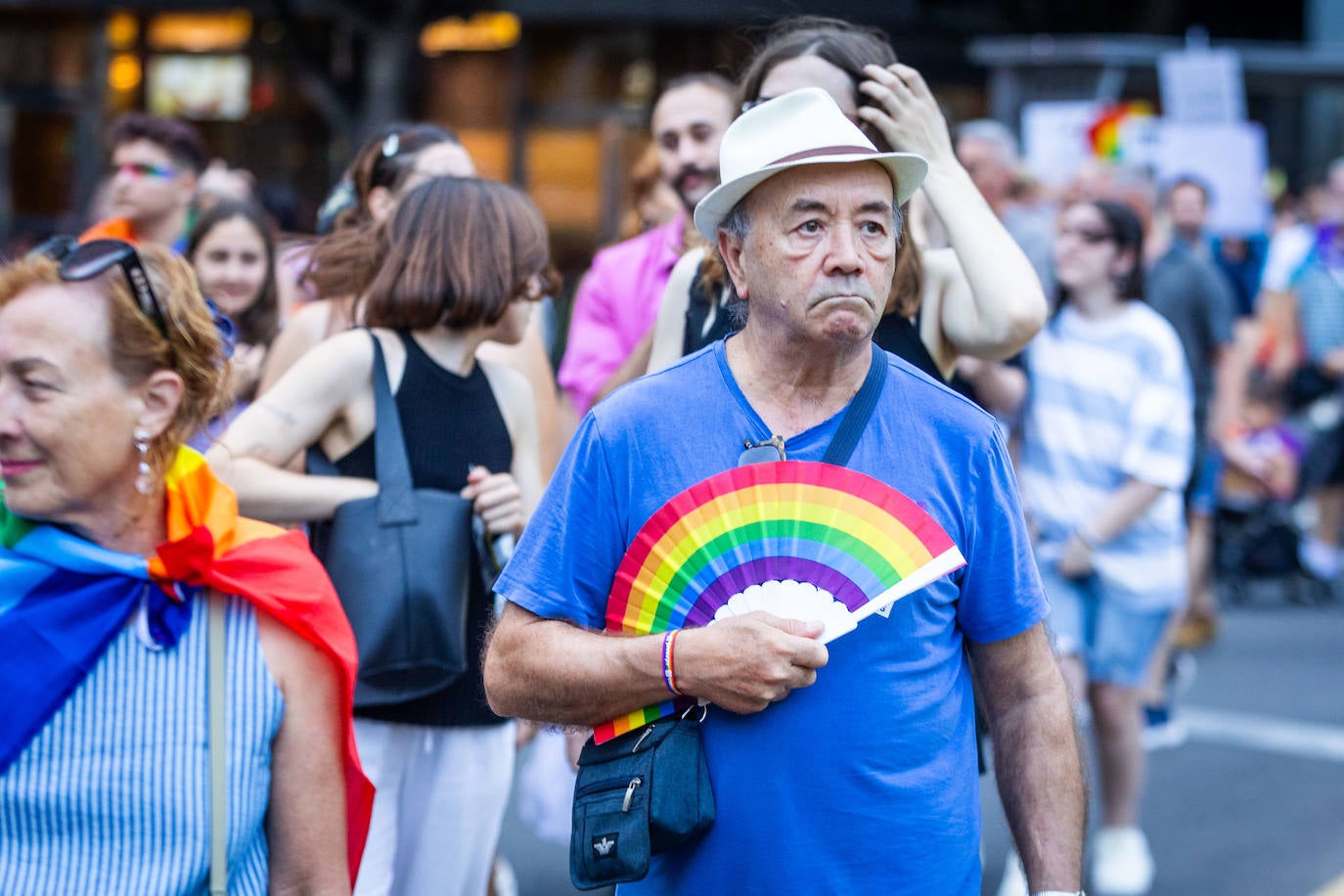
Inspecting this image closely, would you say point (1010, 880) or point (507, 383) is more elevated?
point (507, 383)

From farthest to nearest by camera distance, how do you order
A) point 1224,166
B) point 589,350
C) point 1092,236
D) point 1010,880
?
1. point 1224,166
2. point 1092,236
3. point 1010,880
4. point 589,350

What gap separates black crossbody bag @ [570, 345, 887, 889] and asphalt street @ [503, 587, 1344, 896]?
3237mm

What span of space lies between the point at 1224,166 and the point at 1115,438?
Answer: 19.9 feet

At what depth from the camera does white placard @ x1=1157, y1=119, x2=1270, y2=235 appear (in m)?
10.9

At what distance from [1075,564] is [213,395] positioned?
3.63 meters

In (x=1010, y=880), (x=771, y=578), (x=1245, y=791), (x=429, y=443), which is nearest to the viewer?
(x=771, y=578)

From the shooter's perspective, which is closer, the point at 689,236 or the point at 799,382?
the point at 799,382

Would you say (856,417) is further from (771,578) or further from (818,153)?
(818,153)

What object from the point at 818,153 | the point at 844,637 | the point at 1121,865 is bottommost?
the point at 1121,865

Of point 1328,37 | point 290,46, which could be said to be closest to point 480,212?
point 290,46

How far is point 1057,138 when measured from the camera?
36.7 ft

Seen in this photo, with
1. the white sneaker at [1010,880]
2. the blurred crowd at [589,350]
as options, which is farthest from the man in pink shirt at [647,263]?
the white sneaker at [1010,880]

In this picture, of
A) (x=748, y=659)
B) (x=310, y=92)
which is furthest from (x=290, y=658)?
(x=310, y=92)

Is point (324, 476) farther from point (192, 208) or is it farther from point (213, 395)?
point (192, 208)
